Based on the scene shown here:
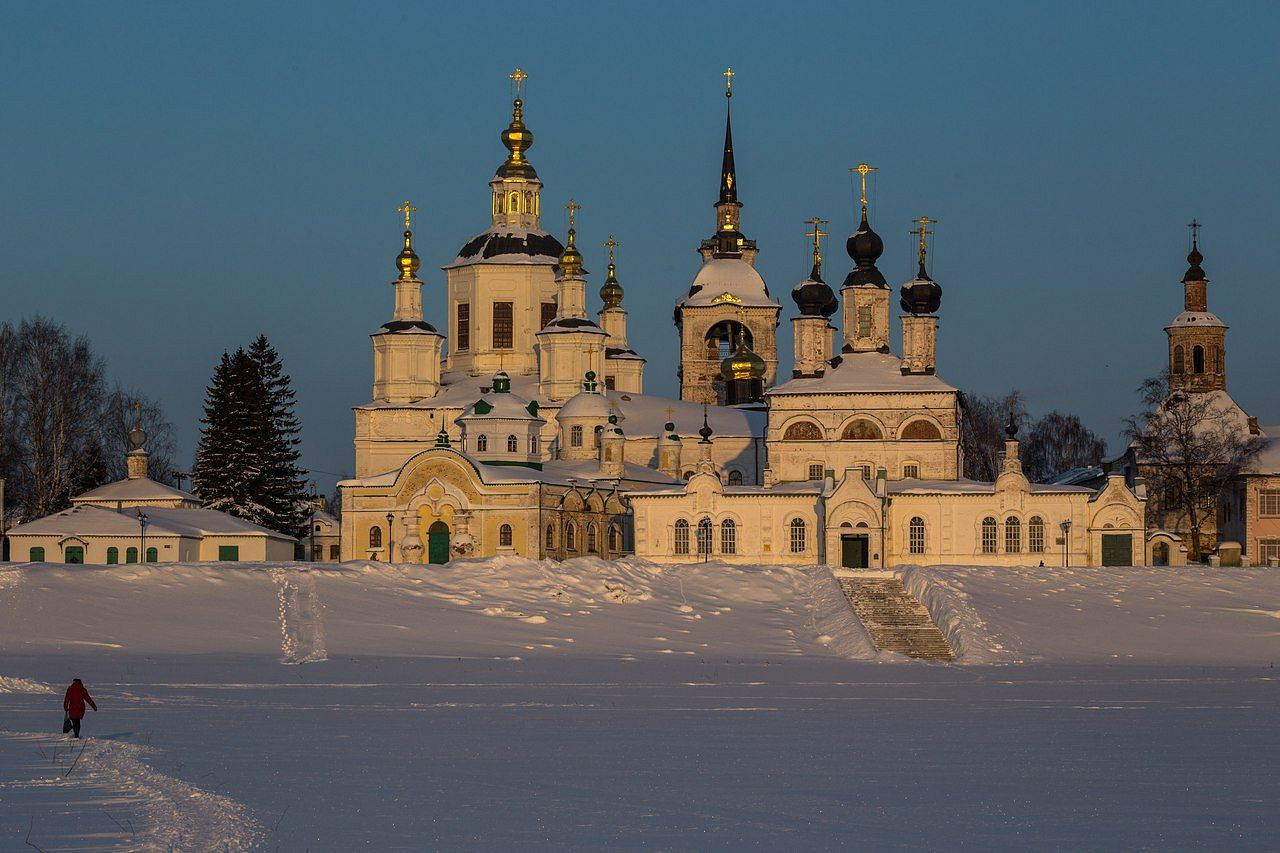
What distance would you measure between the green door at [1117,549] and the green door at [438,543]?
20.6 metres

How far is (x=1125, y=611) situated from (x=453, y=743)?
25.8 meters

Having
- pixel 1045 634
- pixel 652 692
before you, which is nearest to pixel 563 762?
pixel 652 692

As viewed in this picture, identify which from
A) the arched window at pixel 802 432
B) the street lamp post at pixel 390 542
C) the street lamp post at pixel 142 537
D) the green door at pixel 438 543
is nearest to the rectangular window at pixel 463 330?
the street lamp post at pixel 390 542

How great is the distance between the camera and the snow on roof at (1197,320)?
7419cm

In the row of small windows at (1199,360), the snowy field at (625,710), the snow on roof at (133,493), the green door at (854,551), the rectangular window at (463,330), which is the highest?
the rectangular window at (463,330)

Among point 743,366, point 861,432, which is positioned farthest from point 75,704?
point 743,366

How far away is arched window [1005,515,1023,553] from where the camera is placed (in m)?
56.6

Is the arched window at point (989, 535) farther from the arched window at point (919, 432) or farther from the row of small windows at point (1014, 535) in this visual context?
the arched window at point (919, 432)

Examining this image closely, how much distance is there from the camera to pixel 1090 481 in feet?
275

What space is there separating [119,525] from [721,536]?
62.5ft

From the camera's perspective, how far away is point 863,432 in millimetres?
62781

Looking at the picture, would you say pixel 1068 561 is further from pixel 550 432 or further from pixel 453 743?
pixel 453 743

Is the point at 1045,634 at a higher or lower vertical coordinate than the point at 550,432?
lower

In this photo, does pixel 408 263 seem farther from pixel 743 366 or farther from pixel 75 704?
pixel 75 704
